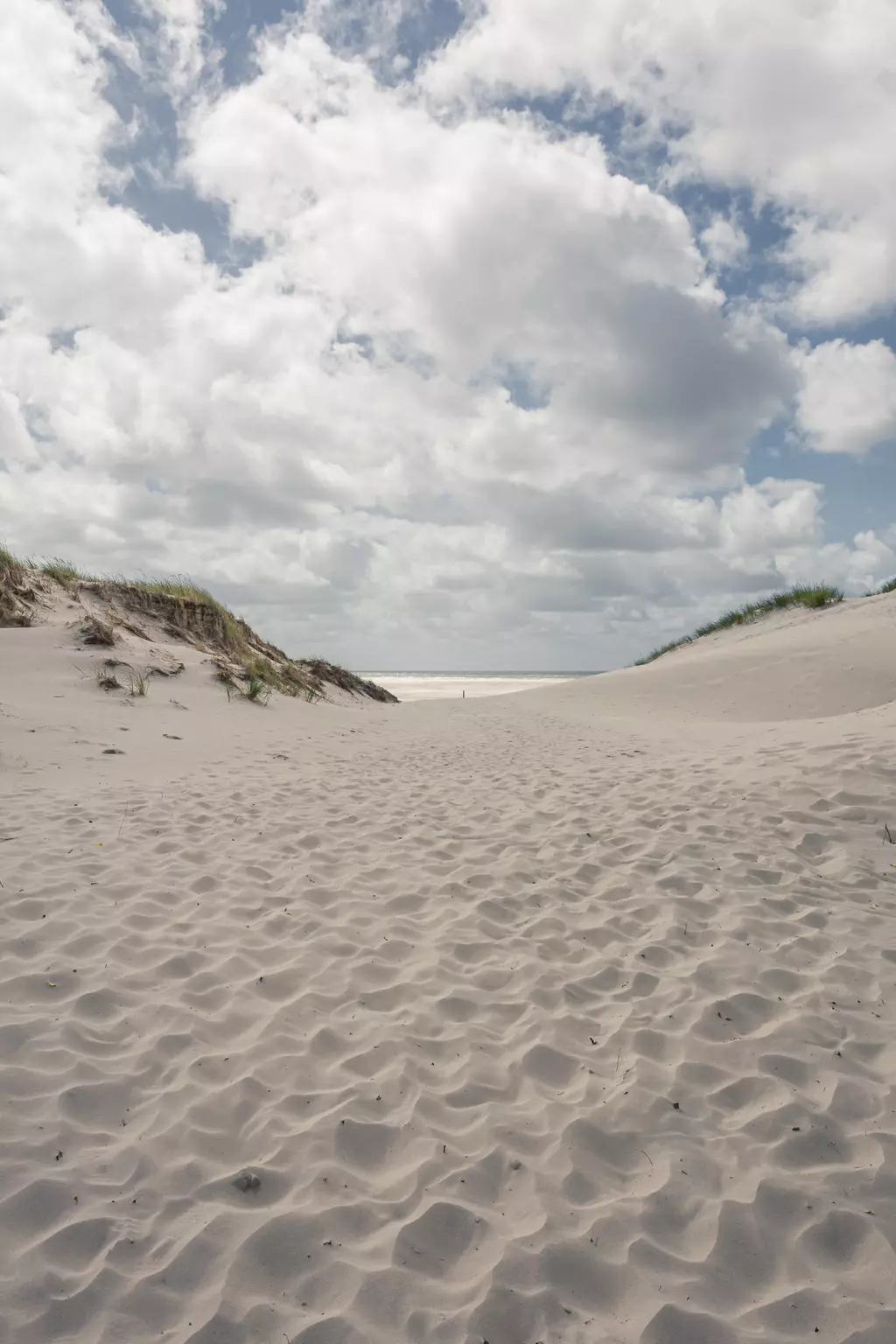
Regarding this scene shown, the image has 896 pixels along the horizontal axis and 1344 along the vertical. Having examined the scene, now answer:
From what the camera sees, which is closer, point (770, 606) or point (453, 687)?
point (770, 606)

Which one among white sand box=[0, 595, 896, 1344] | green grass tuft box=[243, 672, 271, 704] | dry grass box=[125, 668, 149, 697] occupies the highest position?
dry grass box=[125, 668, 149, 697]

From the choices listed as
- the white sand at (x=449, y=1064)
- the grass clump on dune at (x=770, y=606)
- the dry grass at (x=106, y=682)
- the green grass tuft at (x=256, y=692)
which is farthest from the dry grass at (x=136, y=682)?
the grass clump on dune at (x=770, y=606)

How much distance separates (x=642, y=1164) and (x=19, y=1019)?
2.71 meters

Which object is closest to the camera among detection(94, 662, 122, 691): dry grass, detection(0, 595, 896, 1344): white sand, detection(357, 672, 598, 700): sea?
detection(0, 595, 896, 1344): white sand

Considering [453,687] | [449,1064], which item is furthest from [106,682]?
[453,687]

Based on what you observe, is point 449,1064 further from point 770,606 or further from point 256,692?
point 770,606

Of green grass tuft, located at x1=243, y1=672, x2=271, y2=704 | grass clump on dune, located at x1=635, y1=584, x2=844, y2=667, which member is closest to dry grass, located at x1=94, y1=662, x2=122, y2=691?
green grass tuft, located at x1=243, y1=672, x2=271, y2=704

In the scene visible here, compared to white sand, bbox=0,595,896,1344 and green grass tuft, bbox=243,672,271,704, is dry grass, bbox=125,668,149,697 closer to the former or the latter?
green grass tuft, bbox=243,672,271,704

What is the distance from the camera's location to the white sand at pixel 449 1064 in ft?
7.39

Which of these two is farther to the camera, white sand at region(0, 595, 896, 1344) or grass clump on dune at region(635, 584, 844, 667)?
grass clump on dune at region(635, 584, 844, 667)

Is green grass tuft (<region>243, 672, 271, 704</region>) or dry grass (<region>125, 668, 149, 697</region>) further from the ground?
dry grass (<region>125, 668, 149, 697</region>)

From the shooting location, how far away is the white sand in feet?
7.39

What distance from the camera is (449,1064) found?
329 cm

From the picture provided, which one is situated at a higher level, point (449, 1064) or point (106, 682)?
point (106, 682)
